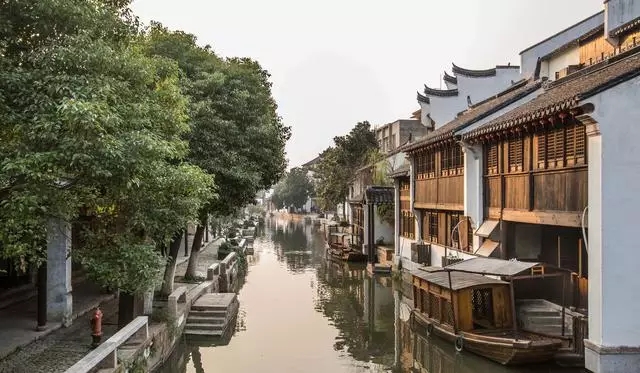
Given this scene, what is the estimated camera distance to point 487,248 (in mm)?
19484

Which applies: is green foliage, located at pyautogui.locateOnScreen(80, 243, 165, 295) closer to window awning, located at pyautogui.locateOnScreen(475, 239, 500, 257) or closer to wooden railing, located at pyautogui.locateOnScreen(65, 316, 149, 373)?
wooden railing, located at pyautogui.locateOnScreen(65, 316, 149, 373)

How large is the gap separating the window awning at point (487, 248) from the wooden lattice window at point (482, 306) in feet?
11.6

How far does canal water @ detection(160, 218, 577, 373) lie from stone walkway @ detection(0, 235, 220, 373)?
8.03 feet

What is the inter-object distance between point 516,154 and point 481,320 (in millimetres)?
5355

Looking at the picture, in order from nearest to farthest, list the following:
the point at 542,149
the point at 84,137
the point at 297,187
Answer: the point at 84,137, the point at 542,149, the point at 297,187

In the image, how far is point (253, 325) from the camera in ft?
66.6

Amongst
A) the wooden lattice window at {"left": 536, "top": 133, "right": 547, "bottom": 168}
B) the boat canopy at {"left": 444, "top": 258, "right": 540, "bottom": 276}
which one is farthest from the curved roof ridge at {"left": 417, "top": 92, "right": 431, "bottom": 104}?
the boat canopy at {"left": 444, "top": 258, "right": 540, "bottom": 276}

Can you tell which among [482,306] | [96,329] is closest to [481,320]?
[482,306]

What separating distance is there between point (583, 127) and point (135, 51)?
1106 centimetres

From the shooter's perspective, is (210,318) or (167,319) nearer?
(167,319)

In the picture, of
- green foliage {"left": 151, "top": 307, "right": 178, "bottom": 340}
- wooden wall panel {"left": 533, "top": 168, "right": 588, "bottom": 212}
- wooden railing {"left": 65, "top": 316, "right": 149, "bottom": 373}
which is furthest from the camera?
green foliage {"left": 151, "top": 307, "right": 178, "bottom": 340}

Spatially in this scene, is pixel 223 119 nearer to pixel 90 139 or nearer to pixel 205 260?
pixel 90 139

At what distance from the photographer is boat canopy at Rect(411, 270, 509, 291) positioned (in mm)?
15327

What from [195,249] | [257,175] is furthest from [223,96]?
[195,249]
